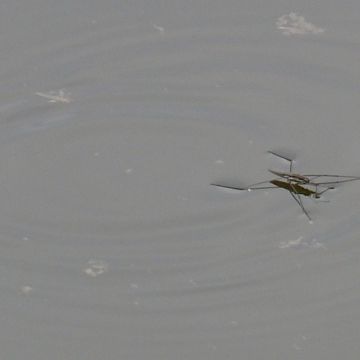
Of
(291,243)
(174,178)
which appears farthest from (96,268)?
(291,243)

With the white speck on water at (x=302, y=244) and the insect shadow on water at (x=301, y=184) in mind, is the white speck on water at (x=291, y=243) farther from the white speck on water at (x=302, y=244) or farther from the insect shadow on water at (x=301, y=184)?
the insect shadow on water at (x=301, y=184)

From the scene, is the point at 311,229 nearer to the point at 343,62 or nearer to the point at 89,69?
the point at 343,62

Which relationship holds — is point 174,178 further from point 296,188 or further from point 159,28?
point 159,28

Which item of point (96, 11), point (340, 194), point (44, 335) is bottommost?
point (44, 335)

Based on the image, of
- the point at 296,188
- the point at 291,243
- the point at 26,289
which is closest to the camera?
the point at 26,289

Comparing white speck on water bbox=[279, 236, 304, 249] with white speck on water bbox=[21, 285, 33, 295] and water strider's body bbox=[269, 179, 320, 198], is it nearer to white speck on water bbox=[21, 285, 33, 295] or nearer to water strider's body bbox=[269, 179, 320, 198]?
water strider's body bbox=[269, 179, 320, 198]

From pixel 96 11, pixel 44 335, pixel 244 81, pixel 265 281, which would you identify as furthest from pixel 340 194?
pixel 96 11

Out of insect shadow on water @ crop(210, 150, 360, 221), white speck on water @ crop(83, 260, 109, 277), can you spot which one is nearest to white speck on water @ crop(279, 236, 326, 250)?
insect shadow on water @ crop(210, 150, 360, 221)
